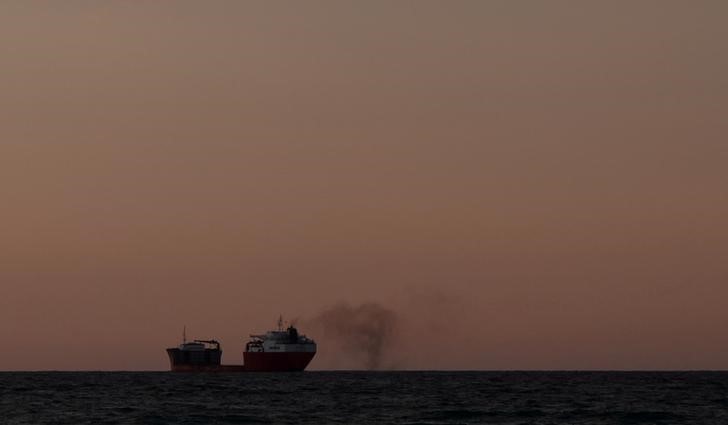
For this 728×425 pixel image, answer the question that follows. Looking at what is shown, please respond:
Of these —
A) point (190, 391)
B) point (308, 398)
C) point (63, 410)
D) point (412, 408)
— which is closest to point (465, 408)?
point (412, 408)

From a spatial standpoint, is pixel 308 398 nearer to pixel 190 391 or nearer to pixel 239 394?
pixel 239 394

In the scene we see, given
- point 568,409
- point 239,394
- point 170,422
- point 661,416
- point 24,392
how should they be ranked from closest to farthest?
1. point 170,422
2. point 661,416
3. point 568,409
4. point 239,394
5. point 24,392

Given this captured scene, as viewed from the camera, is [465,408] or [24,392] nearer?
[465,408]

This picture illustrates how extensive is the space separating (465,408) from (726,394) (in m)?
63.0

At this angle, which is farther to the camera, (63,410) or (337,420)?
(63,410)

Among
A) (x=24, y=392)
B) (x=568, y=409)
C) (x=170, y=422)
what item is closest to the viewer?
(x=170, y=422)

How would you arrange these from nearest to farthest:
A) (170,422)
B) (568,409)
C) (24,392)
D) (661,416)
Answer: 1. (170,422)
2. (661,416)
3. (568,409)
4. (24,392)

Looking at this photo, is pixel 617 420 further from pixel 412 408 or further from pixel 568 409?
pixel 412 408

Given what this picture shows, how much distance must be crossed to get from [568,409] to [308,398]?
37.9 m

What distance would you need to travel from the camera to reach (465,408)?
440ft

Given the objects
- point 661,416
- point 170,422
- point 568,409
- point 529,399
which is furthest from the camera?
point 529,399

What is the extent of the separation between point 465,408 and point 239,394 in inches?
1828

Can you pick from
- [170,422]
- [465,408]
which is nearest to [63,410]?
[170,422]

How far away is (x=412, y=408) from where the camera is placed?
136 m
